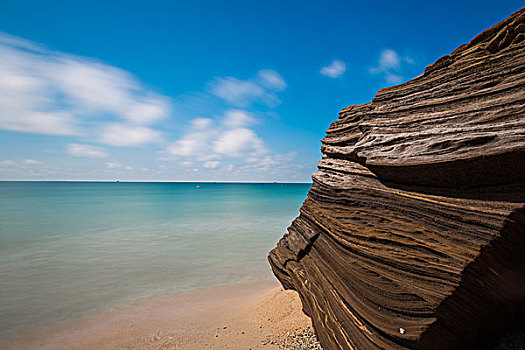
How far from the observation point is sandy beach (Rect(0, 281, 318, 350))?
211 inches

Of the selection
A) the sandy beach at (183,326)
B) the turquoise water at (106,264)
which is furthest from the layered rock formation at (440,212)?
the turquoise water at (106,264)

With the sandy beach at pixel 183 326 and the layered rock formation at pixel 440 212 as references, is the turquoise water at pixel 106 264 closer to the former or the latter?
the sandy beach at pixel 183 326

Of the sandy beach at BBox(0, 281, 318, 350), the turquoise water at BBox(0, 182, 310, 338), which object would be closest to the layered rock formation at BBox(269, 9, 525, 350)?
the sandy beach at BBox(0, 281, 318, 350)

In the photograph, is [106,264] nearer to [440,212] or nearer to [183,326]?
[183,326]

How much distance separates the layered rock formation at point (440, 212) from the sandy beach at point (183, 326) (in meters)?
1.59

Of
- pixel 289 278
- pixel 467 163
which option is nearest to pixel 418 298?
pixel 467 163

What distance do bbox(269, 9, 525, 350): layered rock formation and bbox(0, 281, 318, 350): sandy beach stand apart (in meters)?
1.59

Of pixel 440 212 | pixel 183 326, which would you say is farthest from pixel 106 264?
pixel 440 212

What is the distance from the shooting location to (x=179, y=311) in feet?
26.1

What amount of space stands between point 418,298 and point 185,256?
12826mm

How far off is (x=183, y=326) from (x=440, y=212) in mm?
6553

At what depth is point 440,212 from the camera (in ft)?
9.98

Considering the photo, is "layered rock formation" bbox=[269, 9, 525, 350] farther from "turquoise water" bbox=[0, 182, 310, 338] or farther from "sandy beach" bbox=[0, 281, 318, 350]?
"turquoise water" bbox=[0, 182, 310, 338]

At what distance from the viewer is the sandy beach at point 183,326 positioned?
211 inches
